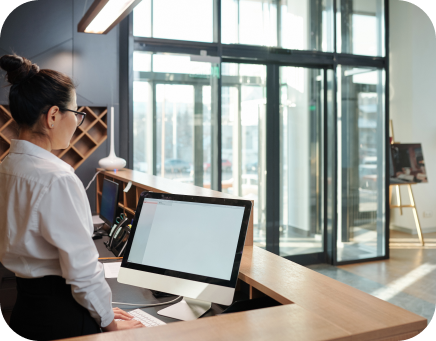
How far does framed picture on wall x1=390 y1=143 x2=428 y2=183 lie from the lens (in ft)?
18.5

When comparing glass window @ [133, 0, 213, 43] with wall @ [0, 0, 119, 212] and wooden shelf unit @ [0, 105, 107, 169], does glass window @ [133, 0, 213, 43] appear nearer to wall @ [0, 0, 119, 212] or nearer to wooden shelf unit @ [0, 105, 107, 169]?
wall @ [0, 0, 119, 212]

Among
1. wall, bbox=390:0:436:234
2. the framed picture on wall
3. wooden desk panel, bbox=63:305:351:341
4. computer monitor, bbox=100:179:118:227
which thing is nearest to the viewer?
wooden desk panel, bbox=63:305:351:341

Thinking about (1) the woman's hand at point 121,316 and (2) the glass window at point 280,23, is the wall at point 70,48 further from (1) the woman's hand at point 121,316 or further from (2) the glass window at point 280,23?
(1) the woman's hand at point 121,316

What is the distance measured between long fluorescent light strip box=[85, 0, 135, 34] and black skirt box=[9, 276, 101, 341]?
185 centimetres

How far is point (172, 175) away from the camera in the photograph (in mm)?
4480

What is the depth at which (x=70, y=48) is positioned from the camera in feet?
13.4

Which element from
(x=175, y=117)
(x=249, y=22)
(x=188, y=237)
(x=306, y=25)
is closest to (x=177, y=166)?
(x=175, y=117)

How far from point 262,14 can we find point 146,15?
1316 millimetres

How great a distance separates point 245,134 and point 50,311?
3.77 m

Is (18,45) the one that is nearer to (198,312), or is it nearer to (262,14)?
(262,14)

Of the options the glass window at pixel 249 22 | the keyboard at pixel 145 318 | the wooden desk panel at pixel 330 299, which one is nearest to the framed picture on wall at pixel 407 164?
the glass window at pixel 249 22

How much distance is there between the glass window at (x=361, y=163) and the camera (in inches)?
198

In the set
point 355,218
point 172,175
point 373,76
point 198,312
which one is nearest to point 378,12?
point 373,76

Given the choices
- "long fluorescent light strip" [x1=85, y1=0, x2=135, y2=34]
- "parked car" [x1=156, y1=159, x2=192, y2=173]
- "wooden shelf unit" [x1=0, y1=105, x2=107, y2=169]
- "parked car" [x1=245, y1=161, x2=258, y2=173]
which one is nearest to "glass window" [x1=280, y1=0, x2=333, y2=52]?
"parked car" [x1=245, y1=161, x2=258, y2=173]
